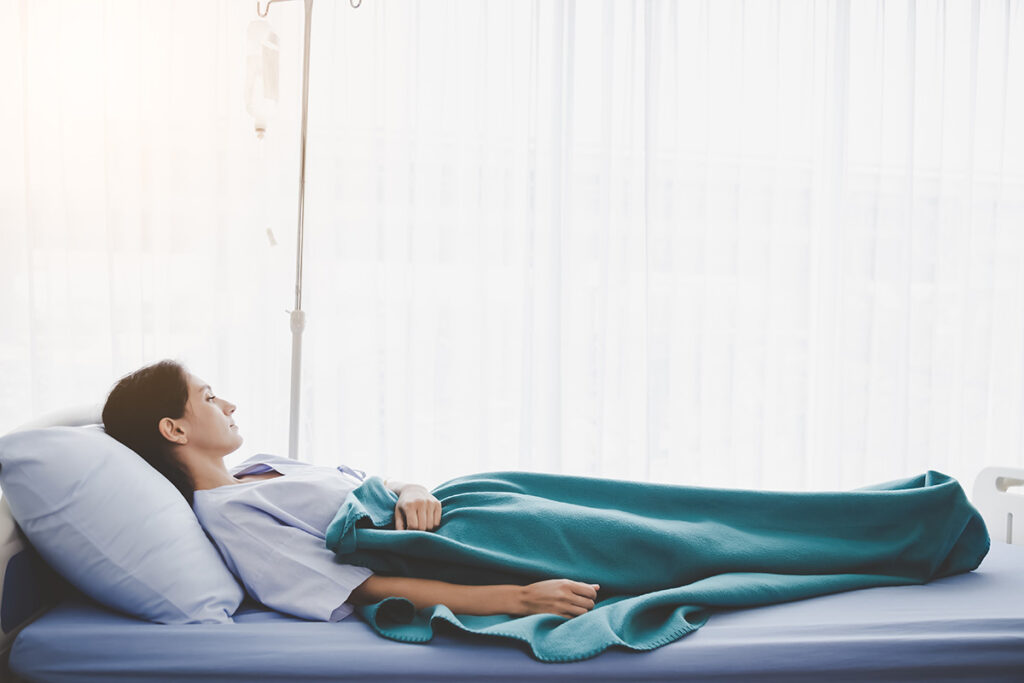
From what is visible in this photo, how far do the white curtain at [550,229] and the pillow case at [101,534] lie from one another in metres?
1.26

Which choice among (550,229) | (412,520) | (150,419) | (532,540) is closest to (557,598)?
(532,540)

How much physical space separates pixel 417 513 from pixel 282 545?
0.76ft

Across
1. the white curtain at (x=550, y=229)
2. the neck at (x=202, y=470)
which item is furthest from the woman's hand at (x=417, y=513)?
the white curtain at (x=550, y=229)

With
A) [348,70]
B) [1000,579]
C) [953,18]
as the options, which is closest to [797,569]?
[1000,579]

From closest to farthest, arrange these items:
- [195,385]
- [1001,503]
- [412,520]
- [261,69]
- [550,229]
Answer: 1. [412,520]
2. [195,385]
3. [1001,503]
4. [261,69]
5. [550,229]

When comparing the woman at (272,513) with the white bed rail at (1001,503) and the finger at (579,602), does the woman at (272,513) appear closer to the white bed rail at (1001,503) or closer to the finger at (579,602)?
the finger at (579,602)

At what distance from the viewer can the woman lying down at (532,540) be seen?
1242mm

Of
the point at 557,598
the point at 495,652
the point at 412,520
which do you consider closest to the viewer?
the point at 495,652

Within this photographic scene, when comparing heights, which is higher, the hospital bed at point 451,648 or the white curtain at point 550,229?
the white curtain at point 550,229

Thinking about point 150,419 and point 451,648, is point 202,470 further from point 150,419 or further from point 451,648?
point 451,648

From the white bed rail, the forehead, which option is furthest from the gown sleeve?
the white bed rail

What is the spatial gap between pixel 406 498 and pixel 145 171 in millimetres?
1571

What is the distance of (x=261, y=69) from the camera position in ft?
6.61

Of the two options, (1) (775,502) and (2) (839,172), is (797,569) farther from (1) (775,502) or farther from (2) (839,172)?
(2) (839,172)
